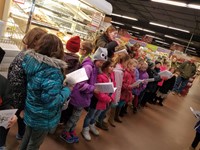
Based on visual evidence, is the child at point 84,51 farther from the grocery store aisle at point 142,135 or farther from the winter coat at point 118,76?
the winter coat at point 118,76

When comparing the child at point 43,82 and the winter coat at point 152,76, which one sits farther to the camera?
the winter coat at point 152,76

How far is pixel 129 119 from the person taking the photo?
470cm

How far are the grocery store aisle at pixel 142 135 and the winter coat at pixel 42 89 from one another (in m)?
0.81

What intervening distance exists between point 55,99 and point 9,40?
4.78 feet

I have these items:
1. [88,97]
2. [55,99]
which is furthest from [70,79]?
[88,97]

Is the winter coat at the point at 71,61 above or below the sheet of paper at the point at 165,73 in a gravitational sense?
above

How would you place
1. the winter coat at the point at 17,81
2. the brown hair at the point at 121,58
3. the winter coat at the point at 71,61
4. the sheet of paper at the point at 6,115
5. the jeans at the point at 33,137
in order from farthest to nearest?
the brown hair at the point at 121,58 < the winter coat at the point at 71,61 < the jeans at the point at 33,137 < the winter coat at the point at 17,81 < the sheet of paper at the point at 6,115

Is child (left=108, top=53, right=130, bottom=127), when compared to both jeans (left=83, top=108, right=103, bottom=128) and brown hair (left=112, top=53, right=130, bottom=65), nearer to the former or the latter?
brown hair (left=112, top=53, right=130, bottom=65)

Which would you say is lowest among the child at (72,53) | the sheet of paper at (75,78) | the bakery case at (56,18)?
the sheet of paper at (75,78)

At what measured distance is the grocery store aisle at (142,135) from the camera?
2.87 m

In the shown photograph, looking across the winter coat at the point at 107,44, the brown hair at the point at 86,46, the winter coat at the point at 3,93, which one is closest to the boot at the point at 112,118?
the winter coat at the point at 107,44

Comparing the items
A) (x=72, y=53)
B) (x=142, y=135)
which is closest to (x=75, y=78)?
(x=72, y=53)

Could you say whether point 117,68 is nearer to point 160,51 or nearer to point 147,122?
point 147,122

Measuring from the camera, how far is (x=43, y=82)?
1651 mm
